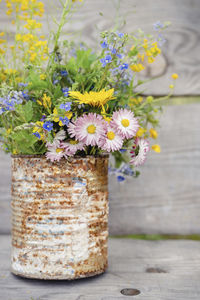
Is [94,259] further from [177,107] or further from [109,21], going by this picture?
[109,21]

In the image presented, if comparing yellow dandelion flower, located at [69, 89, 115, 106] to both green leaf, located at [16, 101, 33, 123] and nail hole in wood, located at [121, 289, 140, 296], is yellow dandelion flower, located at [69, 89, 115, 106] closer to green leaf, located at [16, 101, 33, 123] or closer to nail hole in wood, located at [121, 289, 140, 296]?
green leaf, located at [16, 101, 33, 123]

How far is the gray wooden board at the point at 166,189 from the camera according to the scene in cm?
115

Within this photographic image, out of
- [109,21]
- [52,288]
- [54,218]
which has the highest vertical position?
[109,21]

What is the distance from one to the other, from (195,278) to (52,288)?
0.92ft

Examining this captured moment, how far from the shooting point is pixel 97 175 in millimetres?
744

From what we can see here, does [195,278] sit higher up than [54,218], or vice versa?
[54,218]

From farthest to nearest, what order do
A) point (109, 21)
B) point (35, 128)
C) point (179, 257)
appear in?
point (109, 21), point (179, 257), point (35, 128)

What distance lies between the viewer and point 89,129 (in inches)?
26.5

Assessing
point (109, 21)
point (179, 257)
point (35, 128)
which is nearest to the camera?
point (35, 128)

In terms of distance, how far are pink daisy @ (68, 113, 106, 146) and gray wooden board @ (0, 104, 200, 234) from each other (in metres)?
0.49

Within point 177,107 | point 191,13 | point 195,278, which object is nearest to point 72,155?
point 195,278

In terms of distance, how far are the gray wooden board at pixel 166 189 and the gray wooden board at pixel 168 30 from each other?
0.29ft

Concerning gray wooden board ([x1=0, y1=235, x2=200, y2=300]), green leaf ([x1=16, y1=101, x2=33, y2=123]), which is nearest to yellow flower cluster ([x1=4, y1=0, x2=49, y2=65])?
A: green leaf ([x1=16, y1=101, x2=33, y2=123])

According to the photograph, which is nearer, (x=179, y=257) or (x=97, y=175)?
(x=97, y=175)
